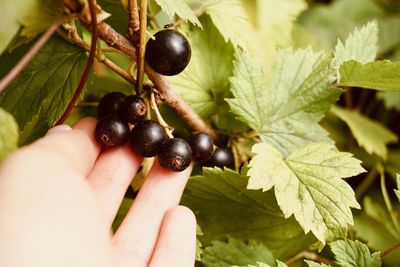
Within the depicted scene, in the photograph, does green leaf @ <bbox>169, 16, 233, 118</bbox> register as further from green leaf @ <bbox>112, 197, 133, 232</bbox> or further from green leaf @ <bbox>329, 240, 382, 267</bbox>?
green leaf @ <bbox>329, 240, 382, 267</bbox>

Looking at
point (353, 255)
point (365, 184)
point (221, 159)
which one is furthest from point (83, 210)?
point (365, 184)

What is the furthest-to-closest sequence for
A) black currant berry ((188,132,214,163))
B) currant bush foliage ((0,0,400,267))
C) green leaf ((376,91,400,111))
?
1. green leaf ((376,91,400,111))
2. black currant berry ((188,132,214,163))
3. currant bush foliage ((0,0,400,267))

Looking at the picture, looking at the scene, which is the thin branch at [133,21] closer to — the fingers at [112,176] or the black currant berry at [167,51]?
the black currant berry at [167,51]

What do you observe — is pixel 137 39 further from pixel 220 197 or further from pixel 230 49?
pixel 220 197

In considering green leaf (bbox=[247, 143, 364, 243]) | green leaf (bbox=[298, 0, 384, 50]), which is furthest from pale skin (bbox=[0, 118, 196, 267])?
green leaf (bbox=[298, 0, 384, 50])

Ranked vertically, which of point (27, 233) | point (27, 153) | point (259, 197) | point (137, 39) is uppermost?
point (137, 39)

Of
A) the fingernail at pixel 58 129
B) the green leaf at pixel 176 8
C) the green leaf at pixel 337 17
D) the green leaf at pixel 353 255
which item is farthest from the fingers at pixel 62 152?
the green leaf at pixel 337 17

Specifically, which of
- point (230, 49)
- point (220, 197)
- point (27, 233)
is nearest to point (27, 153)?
point (27, 233)
